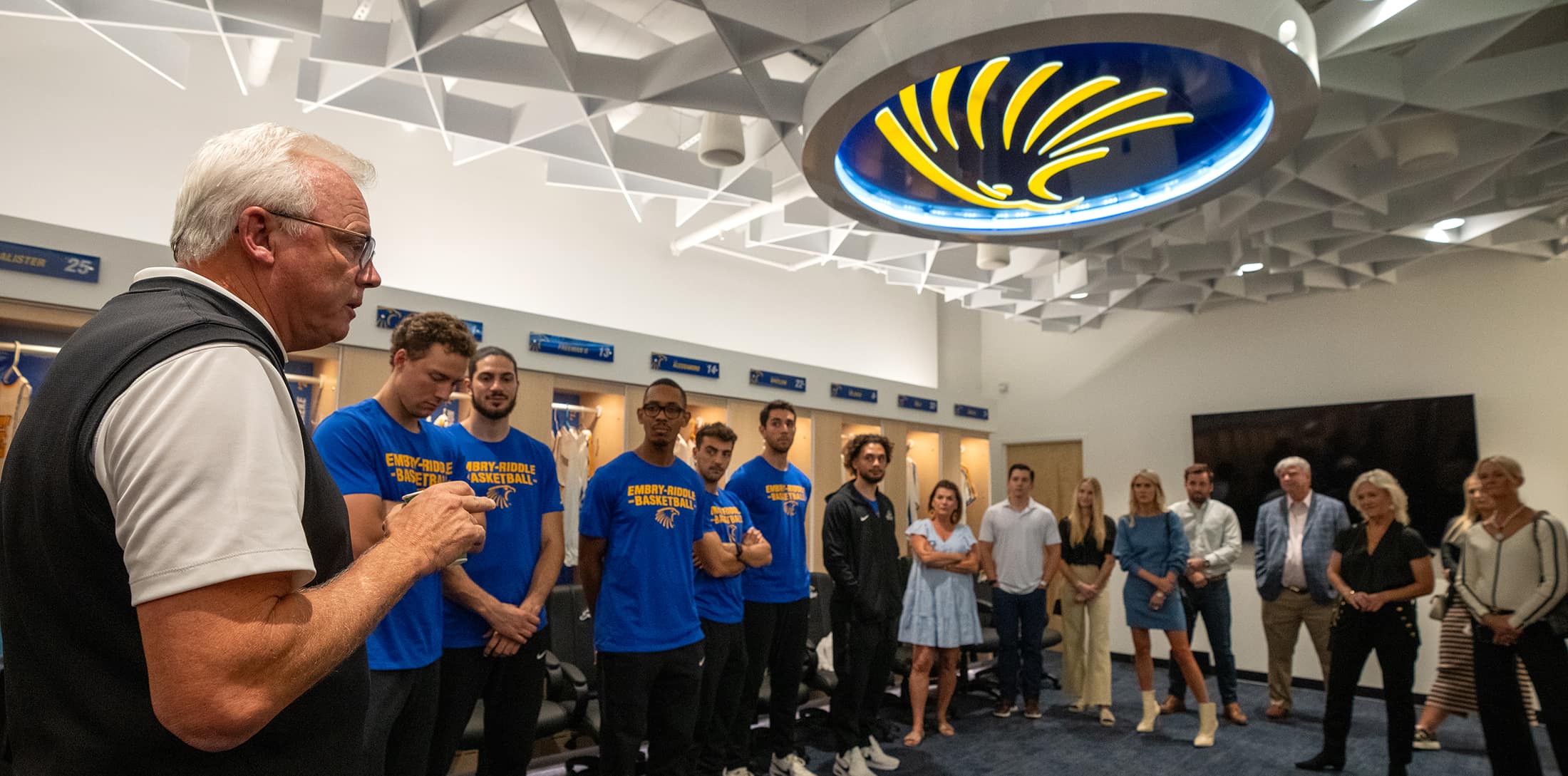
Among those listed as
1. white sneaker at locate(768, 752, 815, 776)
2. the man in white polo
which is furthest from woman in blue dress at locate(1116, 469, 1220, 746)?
white sneaker at locate(768, 752, 815, 776)

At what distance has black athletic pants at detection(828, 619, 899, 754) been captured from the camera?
4.30 meters

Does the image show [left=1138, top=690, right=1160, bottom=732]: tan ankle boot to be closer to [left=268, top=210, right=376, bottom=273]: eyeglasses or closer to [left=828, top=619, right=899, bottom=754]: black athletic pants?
[left=828, top=619, right=899, bottom=754]: black athletic pants

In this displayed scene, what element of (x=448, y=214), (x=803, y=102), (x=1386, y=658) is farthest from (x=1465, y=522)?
(x=448, y=214)

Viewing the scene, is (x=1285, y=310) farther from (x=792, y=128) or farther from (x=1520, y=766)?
(x=792, y=128)

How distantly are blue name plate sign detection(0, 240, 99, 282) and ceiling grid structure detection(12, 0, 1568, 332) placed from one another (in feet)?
3.67

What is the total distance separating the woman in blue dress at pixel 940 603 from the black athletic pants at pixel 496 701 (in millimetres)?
3028

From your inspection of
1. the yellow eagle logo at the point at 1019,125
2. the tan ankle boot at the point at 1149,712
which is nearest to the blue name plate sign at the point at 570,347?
the yellow eagle logo at the point at 1019,125

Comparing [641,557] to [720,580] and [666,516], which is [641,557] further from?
[720,580]

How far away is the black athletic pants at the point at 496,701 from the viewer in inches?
97.0

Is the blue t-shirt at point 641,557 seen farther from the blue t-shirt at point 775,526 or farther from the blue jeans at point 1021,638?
the blue jeans at point 1021,638

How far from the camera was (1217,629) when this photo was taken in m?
5.89

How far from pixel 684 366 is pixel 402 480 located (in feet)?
15.0

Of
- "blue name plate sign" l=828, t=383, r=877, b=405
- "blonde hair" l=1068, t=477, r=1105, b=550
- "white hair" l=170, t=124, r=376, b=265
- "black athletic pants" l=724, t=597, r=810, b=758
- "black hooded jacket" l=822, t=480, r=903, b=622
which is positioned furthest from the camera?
"blue name plate sign" l=828, t=383, r=877, b=405

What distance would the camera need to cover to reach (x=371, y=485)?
86.3 inches
